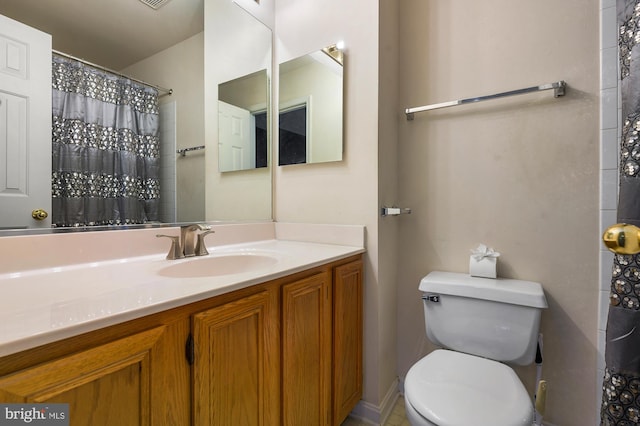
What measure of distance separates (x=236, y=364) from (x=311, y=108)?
4.26ft

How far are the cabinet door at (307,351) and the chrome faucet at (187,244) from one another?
49cm

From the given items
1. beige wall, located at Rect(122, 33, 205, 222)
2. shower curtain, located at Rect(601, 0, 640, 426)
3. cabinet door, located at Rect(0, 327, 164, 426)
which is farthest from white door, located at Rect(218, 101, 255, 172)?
shower curtain, located at Rect(601, 0, 640, 426)

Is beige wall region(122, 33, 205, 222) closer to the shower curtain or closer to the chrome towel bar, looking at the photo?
the chrome towel bar

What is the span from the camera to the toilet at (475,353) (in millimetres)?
877

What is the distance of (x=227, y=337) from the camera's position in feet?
2.52

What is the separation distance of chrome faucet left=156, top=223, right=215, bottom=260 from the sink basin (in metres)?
0.06

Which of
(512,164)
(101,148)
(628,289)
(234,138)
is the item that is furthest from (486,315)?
(101,148)

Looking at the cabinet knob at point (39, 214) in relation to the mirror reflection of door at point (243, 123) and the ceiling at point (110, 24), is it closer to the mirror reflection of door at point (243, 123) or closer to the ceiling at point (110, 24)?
the ceiling at point (110, 24)

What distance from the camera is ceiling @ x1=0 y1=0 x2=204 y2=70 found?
0.93 m

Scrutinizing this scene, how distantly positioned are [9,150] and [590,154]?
82.1 inches

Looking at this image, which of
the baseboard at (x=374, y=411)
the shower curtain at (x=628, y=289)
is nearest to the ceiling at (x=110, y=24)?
the shower curtain at (x=628, y=289)

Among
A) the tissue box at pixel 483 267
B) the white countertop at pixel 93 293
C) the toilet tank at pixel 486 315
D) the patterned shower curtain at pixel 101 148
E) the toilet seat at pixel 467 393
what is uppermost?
the patterned shower curtain at pixel 101 148

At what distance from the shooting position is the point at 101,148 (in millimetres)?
1068

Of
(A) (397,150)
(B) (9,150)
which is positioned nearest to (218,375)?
(B) (9,150)
